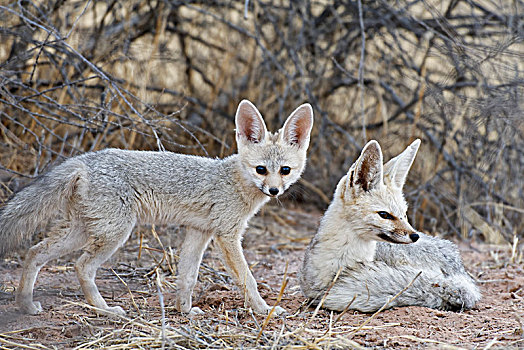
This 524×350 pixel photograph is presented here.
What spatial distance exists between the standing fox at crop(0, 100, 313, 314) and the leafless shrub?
2441mm

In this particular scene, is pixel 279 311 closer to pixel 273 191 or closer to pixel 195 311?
pixel 195 311

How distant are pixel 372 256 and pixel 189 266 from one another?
1232 millimetres

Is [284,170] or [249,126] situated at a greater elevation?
[249,126]

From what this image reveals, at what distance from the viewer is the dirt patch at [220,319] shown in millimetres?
2975

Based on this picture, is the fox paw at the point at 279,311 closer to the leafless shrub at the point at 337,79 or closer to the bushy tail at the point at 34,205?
the bushy tail at the point at 34,205

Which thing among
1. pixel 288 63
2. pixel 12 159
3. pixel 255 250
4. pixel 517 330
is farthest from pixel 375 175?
pixel 288 63

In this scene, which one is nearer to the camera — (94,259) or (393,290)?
(94,259)

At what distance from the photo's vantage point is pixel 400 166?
396 centimetres

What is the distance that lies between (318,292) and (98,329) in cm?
142

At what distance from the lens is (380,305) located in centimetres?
366

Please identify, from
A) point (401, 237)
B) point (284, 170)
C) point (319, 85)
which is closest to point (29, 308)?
point (284, 170)

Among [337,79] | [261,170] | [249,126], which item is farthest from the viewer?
[337,79]

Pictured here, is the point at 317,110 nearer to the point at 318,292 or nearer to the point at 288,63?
the point at 288,63

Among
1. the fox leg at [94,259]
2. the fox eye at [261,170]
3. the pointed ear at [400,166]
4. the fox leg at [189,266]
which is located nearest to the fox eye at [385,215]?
the pointed ear at [400,166]
